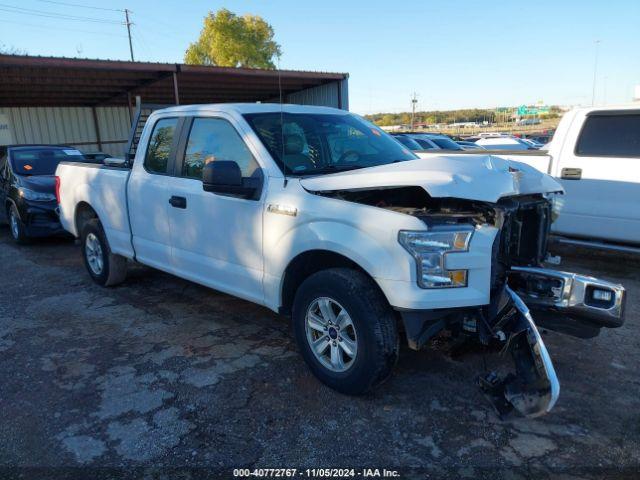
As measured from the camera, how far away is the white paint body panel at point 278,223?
2.84 metres

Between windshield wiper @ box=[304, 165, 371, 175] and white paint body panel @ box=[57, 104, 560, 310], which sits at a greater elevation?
windshield wiper @ box=[304, 165, 371, 175]

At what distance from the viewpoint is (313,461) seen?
8.89 feet

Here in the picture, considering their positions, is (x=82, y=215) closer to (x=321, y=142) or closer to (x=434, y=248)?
(x=321, y=142)

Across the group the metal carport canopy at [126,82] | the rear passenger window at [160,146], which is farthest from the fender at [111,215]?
the metal carport canopy at [126,82]

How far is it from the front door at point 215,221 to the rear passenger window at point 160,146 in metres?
0.26

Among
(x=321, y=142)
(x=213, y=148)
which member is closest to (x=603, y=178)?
(x=321, y=142)

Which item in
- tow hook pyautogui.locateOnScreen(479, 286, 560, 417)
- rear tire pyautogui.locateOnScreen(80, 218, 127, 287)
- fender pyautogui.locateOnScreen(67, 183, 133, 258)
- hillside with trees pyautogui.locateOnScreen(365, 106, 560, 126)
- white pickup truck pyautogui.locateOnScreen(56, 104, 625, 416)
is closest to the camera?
tow hook pyautogui.locateOnScreen(479, 286, 560, 417)

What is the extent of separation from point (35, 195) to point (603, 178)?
8214 mm

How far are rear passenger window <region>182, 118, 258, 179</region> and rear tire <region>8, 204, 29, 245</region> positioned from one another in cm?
541

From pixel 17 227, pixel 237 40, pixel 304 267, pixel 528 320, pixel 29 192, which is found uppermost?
pixel 237 40

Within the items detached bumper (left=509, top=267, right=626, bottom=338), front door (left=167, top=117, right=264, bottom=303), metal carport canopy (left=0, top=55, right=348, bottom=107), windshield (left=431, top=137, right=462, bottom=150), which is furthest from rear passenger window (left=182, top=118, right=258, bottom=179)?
windshield (left=431, top=137, right=462, bottom=150)

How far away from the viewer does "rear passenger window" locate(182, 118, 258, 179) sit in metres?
3.86

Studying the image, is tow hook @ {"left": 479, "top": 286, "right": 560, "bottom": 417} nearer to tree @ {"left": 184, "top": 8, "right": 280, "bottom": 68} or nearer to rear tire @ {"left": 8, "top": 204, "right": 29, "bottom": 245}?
rear tire @ {"left": 8, "top": 204, "right": 29, "bottom": 245}

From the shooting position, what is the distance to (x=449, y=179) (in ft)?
9.18
